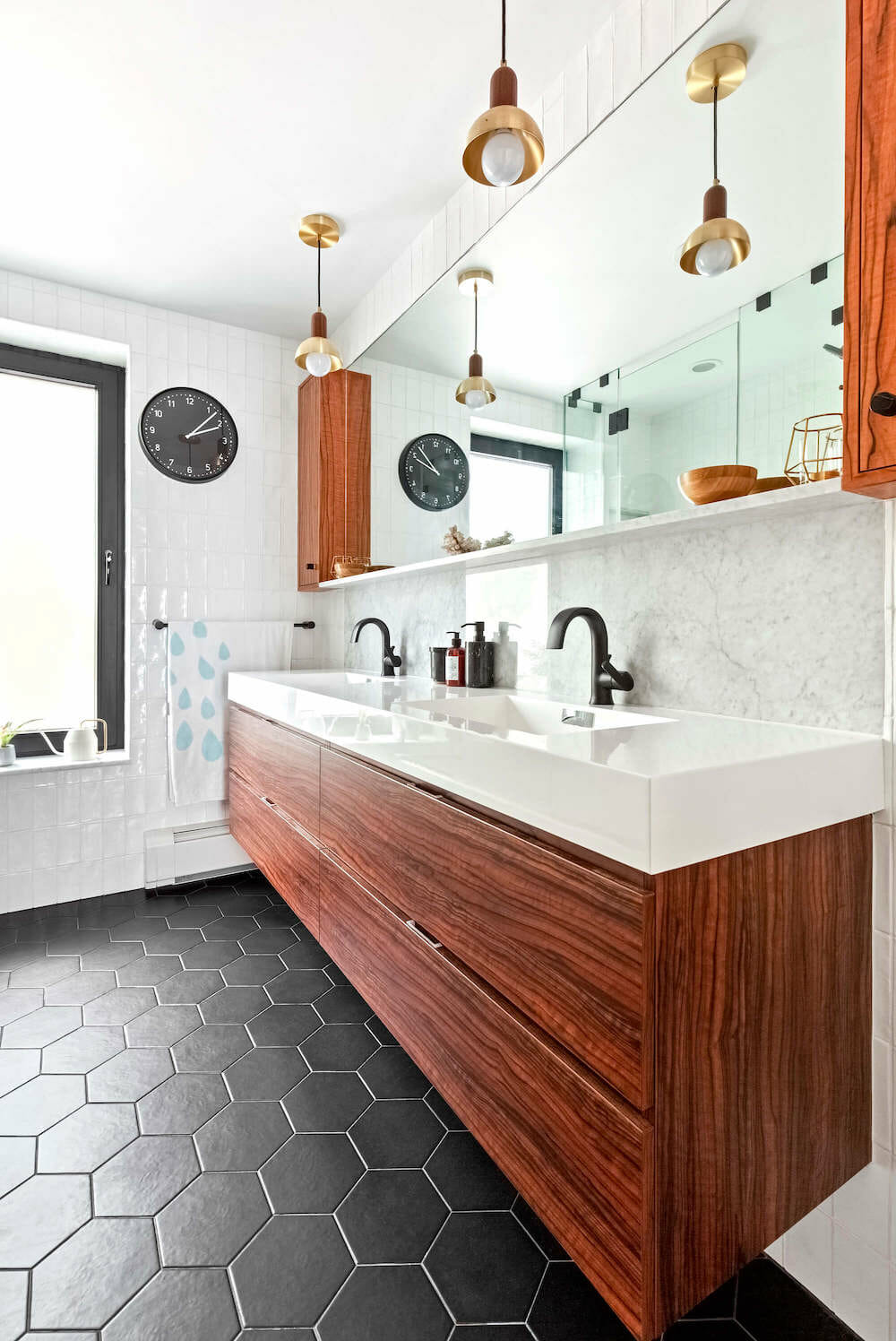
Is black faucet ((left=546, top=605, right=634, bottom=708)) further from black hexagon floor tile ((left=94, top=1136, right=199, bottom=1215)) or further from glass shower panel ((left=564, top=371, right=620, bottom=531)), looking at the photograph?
black hexagon floor tile ((left=94, top=1136, right=199, bottom=1215))

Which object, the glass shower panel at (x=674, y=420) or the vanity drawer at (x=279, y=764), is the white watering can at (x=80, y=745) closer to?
the vanity drawer at (x=279, y=764)

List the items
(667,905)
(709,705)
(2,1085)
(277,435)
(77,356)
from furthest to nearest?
1. (277,435)
2. (77,356)
3. (2,1085)
4. (709,705)
5. (667,905)

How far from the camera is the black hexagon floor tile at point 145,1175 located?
134 centimetres

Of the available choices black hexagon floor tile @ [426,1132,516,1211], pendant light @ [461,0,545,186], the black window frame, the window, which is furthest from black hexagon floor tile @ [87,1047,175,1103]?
pendant light @ [461,0,545,186]

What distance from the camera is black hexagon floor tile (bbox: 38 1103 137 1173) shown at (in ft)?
4.71

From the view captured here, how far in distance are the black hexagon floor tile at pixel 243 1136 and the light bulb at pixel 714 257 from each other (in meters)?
1.97

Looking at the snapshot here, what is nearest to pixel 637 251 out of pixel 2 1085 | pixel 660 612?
pixel 660 612

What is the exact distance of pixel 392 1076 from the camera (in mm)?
1729

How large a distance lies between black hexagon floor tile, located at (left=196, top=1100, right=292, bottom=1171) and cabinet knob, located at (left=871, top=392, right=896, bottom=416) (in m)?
1.73

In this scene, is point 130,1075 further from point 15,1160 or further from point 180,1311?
point 180,1311

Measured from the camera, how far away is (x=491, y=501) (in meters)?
1.98

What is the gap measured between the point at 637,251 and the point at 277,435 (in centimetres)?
212

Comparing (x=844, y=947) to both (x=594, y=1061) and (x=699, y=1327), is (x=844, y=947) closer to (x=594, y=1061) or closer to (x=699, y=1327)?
(x=594, y=1061)

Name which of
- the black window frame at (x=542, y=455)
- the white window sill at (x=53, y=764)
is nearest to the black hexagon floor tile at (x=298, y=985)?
the white window sill at (x=53, y=764)
